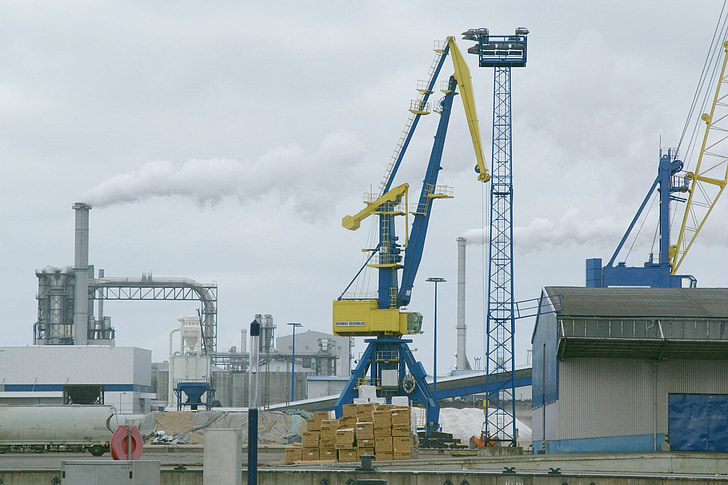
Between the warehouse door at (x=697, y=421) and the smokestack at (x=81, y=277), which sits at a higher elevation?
the smokestack at (x=81, y=277)

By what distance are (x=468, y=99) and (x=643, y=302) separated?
3019 cm

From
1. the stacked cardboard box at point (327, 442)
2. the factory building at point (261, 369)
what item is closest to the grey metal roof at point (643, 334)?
the stacked cardboard box at point (327, 442)

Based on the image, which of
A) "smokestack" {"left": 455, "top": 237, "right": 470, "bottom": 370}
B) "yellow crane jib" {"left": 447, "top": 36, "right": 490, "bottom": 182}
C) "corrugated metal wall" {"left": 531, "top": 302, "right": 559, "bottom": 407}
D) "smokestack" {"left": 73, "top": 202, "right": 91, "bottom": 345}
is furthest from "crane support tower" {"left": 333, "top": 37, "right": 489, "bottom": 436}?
"smokestack" {"left": 455, "top": 237, "right": 470, "bottom": 370}

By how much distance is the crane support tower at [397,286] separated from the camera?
7106 centimetres

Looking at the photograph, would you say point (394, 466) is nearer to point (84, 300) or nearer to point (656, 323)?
point (656, 323)

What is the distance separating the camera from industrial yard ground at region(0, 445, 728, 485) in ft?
94.3

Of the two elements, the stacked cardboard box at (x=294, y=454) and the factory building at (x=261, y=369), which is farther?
the factory building at (x=261, y=369)

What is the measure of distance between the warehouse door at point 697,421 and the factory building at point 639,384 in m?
0.04

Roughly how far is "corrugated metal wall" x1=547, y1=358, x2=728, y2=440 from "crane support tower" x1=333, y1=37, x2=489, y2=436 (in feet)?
99.9

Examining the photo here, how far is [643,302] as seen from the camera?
4472cm

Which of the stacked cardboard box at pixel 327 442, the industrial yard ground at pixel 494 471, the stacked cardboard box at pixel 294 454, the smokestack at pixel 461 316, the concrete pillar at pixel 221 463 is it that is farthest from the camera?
the smokestack at pixel 461 316

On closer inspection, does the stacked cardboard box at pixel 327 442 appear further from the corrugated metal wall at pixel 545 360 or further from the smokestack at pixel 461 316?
the smokestack at pixel 461 316

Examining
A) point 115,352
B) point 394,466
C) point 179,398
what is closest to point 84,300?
point 115,352

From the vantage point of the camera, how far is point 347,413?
42594mm
